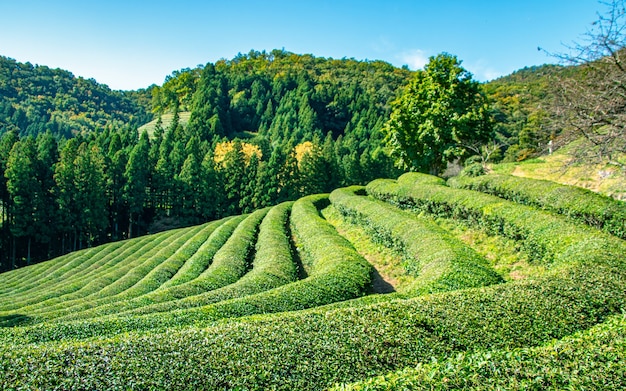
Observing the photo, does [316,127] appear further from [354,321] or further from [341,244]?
[354,321]

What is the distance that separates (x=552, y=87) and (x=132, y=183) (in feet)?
171

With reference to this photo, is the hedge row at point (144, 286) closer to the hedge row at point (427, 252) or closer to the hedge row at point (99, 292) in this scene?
the hedge row at point (99, 292)

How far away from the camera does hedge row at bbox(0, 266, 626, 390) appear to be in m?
5.82

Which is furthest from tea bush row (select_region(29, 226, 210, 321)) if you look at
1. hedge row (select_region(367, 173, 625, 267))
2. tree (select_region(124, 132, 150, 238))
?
tree (select_region(124, 132, 150, 238))

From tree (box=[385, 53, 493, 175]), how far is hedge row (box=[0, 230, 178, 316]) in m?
25.1

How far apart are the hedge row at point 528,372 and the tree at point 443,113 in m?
28.5

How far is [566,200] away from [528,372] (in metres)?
12.8

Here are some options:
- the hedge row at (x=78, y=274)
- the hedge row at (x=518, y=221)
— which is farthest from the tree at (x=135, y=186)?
the hedge row at (x=518, y=221)

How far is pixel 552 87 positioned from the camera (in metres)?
15.4

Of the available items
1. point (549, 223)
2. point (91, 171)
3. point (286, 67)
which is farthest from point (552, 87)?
point (286, 67)

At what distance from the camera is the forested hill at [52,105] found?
139 meters

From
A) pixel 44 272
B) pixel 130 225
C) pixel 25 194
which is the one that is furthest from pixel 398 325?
pixel 130 225

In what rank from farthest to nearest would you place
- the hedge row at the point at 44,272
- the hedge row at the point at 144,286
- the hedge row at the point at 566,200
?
1. the hedge row at the point at 44,272
2. the hedge row at the point at 566,200
3. the hedge row at the point at 144,286

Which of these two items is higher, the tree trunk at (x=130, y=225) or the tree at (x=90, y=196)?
the tree at (x=90, y=196)
